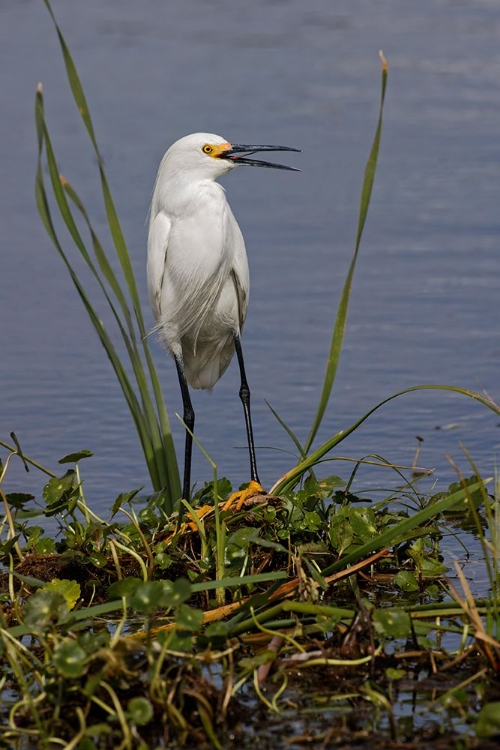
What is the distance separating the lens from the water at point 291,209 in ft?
19.1

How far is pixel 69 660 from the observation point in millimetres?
2834

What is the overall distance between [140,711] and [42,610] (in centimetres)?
41

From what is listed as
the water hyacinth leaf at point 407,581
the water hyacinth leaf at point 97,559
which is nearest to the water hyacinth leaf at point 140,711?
the water hyacinth leaf at point 97,559

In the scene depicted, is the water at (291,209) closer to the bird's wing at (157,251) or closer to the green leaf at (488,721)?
the bird's wing at (157,251)

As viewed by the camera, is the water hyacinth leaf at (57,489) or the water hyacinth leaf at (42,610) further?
the water hyacinth leaf at (57,489)

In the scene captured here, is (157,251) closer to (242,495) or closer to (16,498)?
(242,495)

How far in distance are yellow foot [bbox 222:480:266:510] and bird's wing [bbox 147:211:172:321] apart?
3.32 ft

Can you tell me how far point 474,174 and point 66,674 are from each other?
664 cm

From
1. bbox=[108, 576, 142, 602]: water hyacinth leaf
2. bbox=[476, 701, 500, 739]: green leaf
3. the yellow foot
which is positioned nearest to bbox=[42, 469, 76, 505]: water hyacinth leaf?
the yellow foot

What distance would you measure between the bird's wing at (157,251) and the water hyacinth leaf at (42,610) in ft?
6.89

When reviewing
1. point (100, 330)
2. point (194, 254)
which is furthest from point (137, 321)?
point (194, 254)

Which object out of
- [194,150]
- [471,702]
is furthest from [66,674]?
[194,150]

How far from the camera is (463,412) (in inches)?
227

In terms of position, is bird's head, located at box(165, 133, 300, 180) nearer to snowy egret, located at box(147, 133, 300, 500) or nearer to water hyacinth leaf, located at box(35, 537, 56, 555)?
snowy egret, located at box(147, 133, 300, 500)
